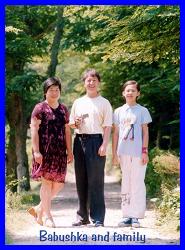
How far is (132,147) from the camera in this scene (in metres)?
7.43

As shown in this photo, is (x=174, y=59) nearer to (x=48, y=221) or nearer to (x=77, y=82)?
(x=48, y=221)

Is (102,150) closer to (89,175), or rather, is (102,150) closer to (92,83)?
(89,175)

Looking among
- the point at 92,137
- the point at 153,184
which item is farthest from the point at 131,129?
the point at 153,184

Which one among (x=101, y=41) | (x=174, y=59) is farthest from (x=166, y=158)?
(x=174, y=59)

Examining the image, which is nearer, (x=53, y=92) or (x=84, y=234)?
(x=84, y=234)

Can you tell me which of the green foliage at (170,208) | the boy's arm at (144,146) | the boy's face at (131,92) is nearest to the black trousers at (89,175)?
the boy's arm at (144,146)

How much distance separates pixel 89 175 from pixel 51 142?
0.63 m

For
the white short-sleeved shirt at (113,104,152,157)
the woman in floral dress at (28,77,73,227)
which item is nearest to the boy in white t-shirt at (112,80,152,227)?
the white short-sleeved shirt at (113,104,152,157)

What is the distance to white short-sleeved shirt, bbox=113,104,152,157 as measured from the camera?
7.42 metres

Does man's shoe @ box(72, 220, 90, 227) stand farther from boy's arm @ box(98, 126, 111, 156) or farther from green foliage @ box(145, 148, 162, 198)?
green foliage @ box(145, 148, 162, 198)

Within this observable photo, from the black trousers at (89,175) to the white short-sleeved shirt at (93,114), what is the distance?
0.31 ft

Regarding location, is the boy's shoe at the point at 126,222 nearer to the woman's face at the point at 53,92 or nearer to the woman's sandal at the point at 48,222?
the woman's sandal at the point at 48,222

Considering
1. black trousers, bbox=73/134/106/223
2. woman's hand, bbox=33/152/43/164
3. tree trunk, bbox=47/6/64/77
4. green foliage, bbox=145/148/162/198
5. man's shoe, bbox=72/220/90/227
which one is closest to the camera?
woman's hand, bbox=33/152/43/164

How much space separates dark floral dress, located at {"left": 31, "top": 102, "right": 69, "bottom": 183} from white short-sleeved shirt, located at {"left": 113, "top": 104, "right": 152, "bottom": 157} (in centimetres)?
78
